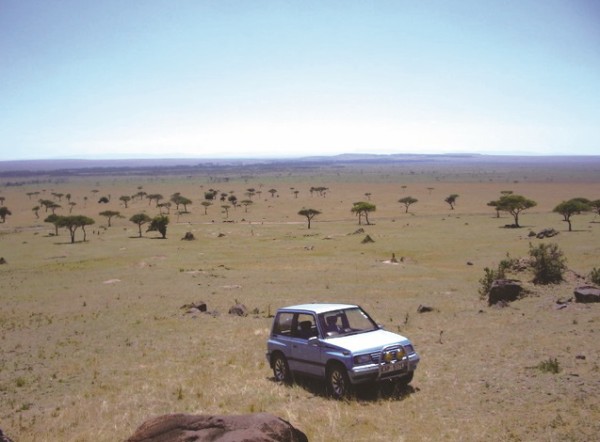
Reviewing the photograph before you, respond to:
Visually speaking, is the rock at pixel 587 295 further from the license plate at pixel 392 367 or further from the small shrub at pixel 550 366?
the license plate at pixel 392 367

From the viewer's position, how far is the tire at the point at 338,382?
13234mm

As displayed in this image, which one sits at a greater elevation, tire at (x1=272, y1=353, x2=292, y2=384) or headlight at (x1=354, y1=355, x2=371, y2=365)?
headlight at (x1=354, y1=355, x2=371, y2=365)

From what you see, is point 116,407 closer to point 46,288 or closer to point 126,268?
point 46,288

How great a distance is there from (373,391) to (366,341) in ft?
4.29

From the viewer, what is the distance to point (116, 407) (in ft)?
46.8

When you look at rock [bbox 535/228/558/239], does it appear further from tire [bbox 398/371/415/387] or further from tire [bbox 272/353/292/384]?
tire [bbox 398/371/415/387]

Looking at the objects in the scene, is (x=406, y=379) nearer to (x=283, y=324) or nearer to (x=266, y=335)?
(x=283, y=324)

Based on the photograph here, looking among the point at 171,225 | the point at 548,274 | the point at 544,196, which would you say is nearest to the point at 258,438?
the point at 548,274

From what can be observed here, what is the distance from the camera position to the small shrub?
45.8 feet

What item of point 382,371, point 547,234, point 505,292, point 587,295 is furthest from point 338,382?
point 547,234

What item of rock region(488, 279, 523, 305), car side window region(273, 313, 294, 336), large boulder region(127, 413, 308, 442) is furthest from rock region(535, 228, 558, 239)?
large boulder region(127, 413, 308, 442)

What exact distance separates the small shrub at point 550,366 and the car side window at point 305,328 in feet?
18.5

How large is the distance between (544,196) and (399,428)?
457ft

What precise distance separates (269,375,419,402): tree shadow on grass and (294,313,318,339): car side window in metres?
1.05
